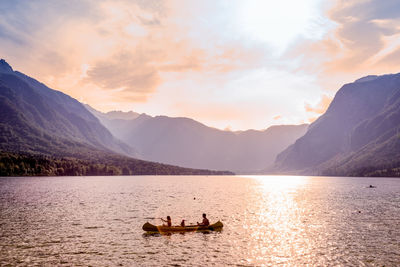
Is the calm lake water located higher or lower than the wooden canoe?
lower

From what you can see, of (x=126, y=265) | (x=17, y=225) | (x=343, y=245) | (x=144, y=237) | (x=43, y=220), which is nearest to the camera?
(x=126, y=265)

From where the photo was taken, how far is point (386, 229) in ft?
202

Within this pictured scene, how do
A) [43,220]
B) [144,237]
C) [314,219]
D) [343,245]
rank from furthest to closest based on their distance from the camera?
1. [314,219]
2. [43,220]
3. [144,237]
4. [343,245]

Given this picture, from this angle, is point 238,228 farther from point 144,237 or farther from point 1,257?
point 1,257

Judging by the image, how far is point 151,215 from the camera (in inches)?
3068

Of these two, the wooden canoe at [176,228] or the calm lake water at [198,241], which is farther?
the wooden canoe at [176,228]

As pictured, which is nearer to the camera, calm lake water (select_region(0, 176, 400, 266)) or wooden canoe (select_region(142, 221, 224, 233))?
calm lake water (select_region(0, 176, 400, 266))

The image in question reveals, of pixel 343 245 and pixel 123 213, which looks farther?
pixel 123 213

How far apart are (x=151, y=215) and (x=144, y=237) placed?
1005 inches

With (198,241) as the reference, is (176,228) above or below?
above

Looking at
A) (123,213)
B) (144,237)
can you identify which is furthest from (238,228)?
(123,213)

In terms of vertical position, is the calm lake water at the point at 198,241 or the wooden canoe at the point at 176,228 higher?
the wooden canoe at the point at 176,228

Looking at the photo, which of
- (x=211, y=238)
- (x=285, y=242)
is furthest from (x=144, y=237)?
(x=285, y=242)

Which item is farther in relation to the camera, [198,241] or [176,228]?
[176,228]
